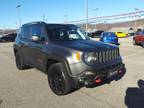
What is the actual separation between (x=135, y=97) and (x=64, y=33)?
2.91 m

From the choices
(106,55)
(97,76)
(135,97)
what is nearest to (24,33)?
(106,55)

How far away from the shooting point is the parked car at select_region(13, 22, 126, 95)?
19.0ft

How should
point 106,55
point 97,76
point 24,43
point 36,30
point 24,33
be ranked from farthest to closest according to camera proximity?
point 24,33, point 24,43, point 36,30, point 106,55, point 97,76

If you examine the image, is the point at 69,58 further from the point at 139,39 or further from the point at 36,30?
the point at 139,39

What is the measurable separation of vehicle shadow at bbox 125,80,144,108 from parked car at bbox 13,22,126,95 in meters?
0.58

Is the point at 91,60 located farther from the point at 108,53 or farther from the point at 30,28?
the point at 30,28

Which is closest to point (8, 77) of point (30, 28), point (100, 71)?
point (30, 28)

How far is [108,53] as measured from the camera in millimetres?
6316

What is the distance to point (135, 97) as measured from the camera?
589cm

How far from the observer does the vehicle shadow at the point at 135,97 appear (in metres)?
5.38

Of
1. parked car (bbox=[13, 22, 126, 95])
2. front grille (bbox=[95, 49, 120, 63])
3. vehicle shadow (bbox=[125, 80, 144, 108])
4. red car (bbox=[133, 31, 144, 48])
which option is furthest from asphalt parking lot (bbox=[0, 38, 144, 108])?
red car (bbox=[133, 31, 144, 48])

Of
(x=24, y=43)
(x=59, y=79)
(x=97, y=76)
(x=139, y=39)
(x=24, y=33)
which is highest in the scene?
(x=24, y=33)

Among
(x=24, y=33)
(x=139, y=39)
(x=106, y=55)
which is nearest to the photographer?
(x=106, y=55)

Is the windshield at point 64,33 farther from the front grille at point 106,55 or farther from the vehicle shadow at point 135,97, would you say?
the vehicle shadow at point 135,97
